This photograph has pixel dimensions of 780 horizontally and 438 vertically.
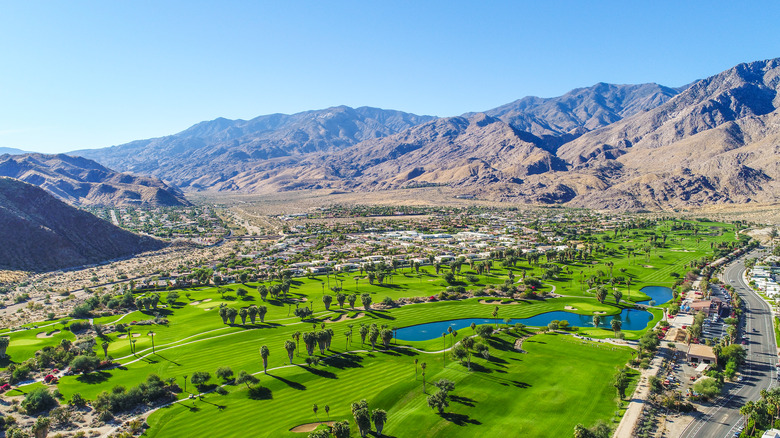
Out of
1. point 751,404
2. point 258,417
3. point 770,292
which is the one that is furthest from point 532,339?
point 770,292

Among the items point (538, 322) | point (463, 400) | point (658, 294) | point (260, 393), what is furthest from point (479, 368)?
point (658, 294)

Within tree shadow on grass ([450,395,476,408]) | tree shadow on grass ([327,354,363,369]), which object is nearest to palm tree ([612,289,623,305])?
tree shadow on grass ([450,395,476,408])

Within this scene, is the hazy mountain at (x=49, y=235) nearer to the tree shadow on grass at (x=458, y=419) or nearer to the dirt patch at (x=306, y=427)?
the dirt patch at (x=306, y=427)

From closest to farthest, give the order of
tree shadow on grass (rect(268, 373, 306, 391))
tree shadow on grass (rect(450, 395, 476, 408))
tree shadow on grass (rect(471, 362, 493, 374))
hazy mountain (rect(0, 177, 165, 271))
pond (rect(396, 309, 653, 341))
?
tree shadow on grass (rect(450, 395, 476, 408)) → tree shadow on grass (rect(268, 373, 306, 391)) → tree shadow on grass (rect(471, 362, 493, 374)) → pond (rect(396, 309, 653, 341)) → hazy mountain (rect(0, 177, 165, 271))

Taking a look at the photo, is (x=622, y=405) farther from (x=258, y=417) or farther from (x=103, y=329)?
(x=103, y=329)

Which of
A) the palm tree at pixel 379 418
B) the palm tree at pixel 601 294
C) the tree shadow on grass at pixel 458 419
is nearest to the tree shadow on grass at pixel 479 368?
the tree shadow on grass at pixel 458 419

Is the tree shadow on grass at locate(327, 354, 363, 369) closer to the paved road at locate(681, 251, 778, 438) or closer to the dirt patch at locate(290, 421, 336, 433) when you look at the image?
the dirt patch at locate(290, 421, 336, 433)

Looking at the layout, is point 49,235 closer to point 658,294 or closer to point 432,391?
point 432,391
